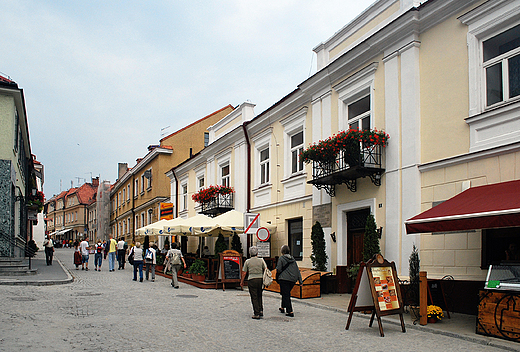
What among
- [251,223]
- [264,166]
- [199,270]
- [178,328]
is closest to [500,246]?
[178,328]

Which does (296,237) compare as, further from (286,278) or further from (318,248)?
(286,278)

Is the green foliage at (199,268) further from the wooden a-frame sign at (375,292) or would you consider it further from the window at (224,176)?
the wooden a-frame sign at (375,292)

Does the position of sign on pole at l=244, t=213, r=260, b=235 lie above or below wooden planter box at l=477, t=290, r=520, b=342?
above

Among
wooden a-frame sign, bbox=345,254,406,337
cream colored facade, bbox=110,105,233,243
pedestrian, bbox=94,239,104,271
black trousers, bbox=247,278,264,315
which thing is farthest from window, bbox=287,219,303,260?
cream colored facade, bbox=110,105,233,243

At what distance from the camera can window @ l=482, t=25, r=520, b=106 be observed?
9867mm

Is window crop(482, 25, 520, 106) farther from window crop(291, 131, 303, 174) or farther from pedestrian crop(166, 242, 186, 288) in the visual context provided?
pedestrian crop(166, 242, 186, 288)

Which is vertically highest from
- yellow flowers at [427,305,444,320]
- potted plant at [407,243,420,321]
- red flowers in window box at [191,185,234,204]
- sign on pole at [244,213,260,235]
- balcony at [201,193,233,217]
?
red flowers in window box at [191,185,234,204]

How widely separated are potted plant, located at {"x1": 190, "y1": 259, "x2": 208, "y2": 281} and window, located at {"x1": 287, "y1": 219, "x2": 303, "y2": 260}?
10.7 feet

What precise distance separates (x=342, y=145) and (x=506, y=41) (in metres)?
4.41

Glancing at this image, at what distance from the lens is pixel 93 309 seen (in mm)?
10883

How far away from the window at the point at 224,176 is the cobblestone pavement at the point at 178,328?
11386mm

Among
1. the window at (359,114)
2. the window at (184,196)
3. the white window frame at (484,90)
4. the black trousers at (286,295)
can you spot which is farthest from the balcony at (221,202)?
the white window frame at (484,90)

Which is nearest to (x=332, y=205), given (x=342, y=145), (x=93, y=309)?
(x=342, y=145)

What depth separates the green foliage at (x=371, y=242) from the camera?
12.3m
